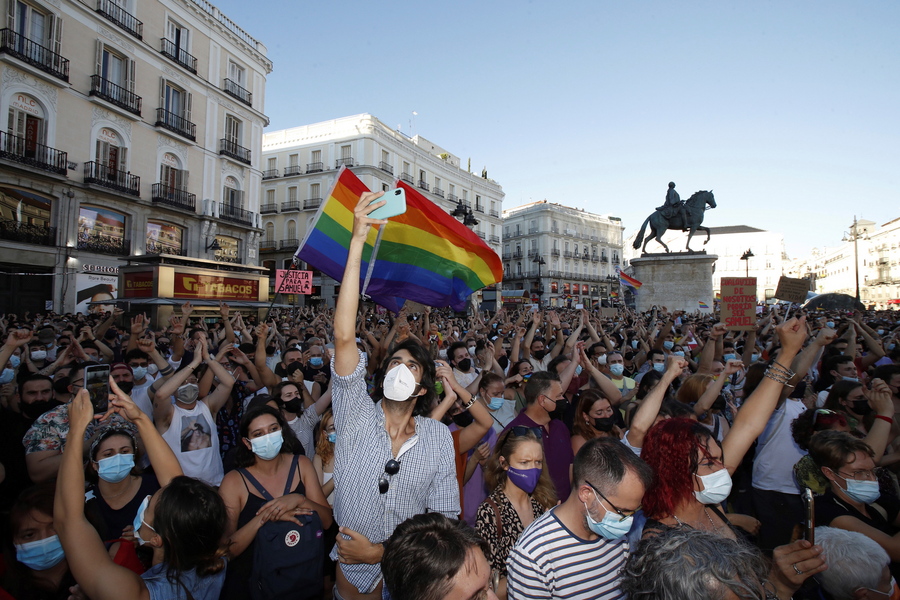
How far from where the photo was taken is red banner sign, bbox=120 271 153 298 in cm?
1806

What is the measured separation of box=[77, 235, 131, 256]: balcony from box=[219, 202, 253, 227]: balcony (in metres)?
5.47

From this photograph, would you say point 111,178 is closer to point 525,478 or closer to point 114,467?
point 114,467

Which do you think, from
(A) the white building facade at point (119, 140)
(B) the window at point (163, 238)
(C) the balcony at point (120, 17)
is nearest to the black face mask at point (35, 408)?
(A) the white building facade at point (119, 140)

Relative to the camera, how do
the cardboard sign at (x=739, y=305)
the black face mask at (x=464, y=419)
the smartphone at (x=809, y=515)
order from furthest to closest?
1. the cardboard sign at (x=739, y=305)
2. the black face mask at (x=464, y=419)
3. the smartphone at (x=809, y=515)

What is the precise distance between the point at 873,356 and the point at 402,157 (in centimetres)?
3900

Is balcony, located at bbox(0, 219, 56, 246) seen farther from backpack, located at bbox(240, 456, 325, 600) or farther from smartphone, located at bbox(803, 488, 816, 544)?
smartphone, located at bbox(803, 488, 816, 544)

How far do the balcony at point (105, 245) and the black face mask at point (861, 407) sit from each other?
24854 millimetres

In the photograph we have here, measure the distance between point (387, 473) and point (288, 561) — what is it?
2.31 feet

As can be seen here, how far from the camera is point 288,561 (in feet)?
7.60

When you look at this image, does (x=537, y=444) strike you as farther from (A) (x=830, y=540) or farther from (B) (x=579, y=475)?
(A) (x=830, y=540)

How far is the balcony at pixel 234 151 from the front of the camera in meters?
27.0

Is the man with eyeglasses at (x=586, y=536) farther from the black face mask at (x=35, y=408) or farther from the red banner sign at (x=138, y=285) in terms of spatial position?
the red banner sign at (x=138, y=285)

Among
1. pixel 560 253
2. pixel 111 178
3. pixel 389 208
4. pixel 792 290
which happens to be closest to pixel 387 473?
pixel 389 208

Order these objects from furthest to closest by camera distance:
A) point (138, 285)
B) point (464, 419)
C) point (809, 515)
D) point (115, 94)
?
point (115, 94) → point (138, 285) → point (464, 419) → point (809, 515)
